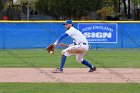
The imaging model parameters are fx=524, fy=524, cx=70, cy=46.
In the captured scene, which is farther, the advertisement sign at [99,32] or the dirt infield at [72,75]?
the advertisement sign at [99,32]

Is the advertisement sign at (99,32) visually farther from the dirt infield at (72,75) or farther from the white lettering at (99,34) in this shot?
the dirt infield at (72,75)

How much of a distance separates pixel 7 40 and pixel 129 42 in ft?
24.5

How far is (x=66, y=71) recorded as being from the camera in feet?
56.3
